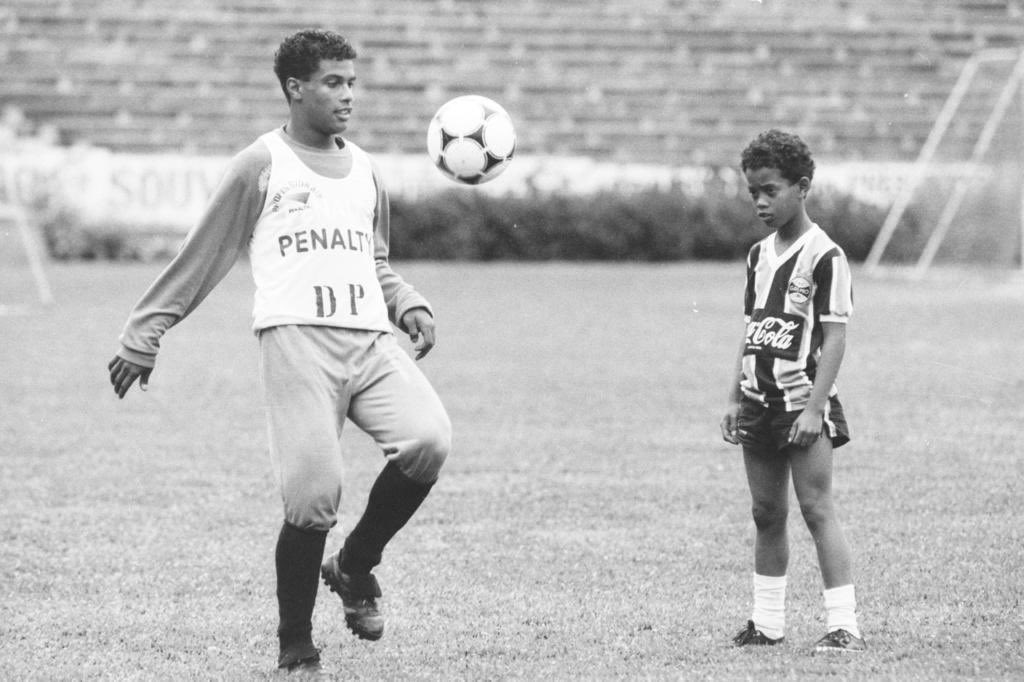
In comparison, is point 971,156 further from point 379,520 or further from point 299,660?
point 299,660

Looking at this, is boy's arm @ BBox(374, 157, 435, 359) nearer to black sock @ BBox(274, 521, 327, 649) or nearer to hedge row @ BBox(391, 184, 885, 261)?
black sock @ BBox(274, 521, 327, 649)

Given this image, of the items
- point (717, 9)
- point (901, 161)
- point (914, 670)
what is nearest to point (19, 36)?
point (717, 9)

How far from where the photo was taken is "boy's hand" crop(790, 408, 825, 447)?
14.4 feet

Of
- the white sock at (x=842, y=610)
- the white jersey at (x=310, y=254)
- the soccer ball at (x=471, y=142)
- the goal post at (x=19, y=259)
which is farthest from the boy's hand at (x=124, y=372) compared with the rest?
the goal post at (x=19, y=259)

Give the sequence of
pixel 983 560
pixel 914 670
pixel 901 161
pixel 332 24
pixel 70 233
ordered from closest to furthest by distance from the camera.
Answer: pixel 914 670, pixel 983 560, pixel 70 233, pixel 901 161, pixel 332 24

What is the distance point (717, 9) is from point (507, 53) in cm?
426

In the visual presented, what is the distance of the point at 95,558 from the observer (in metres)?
5.86

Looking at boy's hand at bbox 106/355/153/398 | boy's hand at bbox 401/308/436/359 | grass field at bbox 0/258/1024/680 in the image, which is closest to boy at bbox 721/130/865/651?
grass field at bbox 0/258/1024/680

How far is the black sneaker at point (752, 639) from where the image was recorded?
4582 millimetres

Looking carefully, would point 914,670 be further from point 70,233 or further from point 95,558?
point 70,233

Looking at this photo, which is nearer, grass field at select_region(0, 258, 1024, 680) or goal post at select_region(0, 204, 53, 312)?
grass field at select_region(0, 258, 1024, 680)

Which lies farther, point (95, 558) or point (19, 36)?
point (19, 36)

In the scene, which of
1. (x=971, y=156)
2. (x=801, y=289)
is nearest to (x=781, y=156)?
(x=801, y=289)

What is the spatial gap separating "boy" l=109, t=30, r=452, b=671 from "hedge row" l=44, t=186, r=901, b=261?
18704 millimetres
